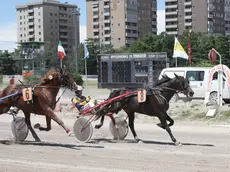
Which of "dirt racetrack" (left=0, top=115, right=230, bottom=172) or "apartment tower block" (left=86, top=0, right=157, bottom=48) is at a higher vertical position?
"apartment tower block" (left=86, top=0, right=157, bottom=48)

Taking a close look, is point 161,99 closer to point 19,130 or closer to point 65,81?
point 65,81

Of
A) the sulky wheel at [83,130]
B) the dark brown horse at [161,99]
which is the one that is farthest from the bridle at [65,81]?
the dark brown horse at [161,99]

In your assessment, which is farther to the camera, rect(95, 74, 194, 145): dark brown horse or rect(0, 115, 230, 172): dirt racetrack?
rect(95, 74, 194, 145): dark brown horse

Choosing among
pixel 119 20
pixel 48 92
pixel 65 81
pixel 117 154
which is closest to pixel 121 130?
pixel 65 81

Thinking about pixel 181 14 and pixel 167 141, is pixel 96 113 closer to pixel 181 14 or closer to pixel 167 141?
pixel 167 141

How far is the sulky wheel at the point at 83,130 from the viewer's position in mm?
11562

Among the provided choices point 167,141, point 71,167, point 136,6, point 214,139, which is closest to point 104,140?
point 167,141

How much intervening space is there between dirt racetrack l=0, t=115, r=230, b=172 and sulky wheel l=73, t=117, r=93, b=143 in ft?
0.64

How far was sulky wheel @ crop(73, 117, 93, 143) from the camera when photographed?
455 inches

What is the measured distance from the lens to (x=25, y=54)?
97.1 meters

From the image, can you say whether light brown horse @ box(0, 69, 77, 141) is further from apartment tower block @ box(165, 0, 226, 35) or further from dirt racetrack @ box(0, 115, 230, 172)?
apartment tower block @ box(165, 0, 226, 35)

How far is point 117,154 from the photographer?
9.78m

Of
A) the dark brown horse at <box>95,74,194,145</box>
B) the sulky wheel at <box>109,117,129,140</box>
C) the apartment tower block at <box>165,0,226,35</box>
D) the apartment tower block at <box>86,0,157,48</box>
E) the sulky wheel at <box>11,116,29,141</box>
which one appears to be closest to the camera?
the dark brown horse at <box>95,74,194,145</box>

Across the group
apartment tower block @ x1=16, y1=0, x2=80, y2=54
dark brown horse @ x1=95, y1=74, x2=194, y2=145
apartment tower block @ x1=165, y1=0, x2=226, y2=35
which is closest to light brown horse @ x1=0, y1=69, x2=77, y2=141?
dark brown horse @ x1=95, y1=74, x2=194, y2=145
